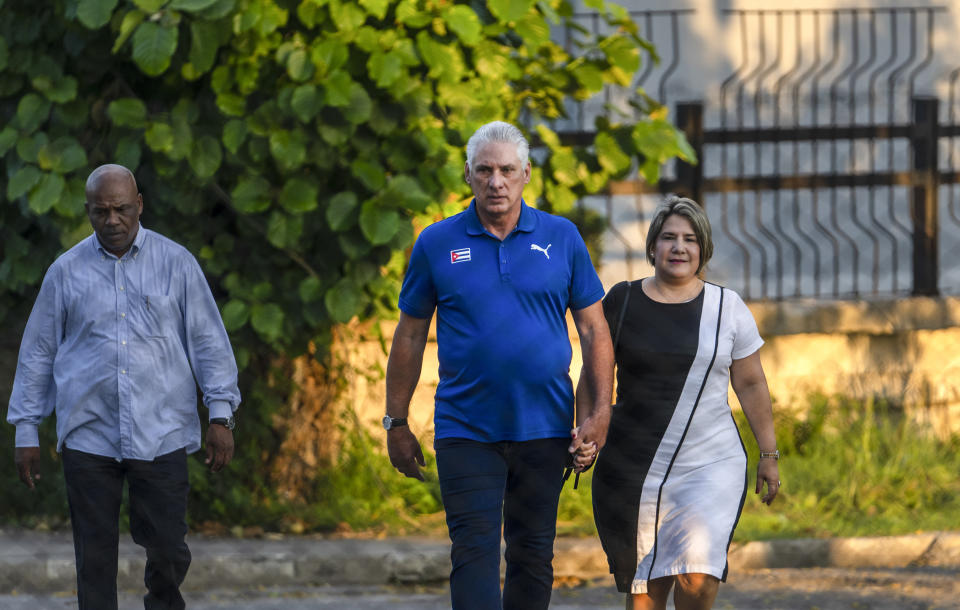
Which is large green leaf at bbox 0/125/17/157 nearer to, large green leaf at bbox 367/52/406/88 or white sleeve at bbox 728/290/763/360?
large green leaf at bbox 367/52/406/88

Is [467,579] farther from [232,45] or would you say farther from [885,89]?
[885,89]

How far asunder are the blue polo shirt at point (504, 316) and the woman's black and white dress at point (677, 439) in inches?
8.2

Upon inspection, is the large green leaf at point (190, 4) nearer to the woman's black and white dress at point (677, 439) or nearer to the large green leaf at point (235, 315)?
the large green leaf at point (235, 315)

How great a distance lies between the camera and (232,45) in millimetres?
6090

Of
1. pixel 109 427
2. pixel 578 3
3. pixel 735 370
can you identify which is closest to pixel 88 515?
pixel 109 427

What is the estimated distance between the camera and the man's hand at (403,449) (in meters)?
4.41

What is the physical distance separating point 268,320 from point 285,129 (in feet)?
2.82

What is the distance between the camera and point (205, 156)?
6.18 metres

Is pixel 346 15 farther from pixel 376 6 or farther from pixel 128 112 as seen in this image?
pixel 128 112

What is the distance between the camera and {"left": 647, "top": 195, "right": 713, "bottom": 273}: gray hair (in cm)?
436

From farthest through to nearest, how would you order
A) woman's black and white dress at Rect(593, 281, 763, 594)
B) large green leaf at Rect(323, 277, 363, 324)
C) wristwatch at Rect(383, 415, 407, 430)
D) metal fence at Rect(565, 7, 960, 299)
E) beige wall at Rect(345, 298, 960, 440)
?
1. metal fence at Rect(565, 7, 960, 299)
2. beige wall at Rect(345, 298, 960, 440)
3. large green leaf at Rect(323, 277, 363, 324)
4. wristwatch at Rect(383, 415, 407, 430)
5. woman's black and white dress at Rect(593, 281, 763, 594)

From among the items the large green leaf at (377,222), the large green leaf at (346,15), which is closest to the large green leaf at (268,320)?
the large green leaf at (377,222)

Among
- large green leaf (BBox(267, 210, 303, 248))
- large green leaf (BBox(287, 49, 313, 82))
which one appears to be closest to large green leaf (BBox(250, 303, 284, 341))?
large green leaf (BBox(267, 210, 303, 248))

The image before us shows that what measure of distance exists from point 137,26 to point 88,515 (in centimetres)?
222
